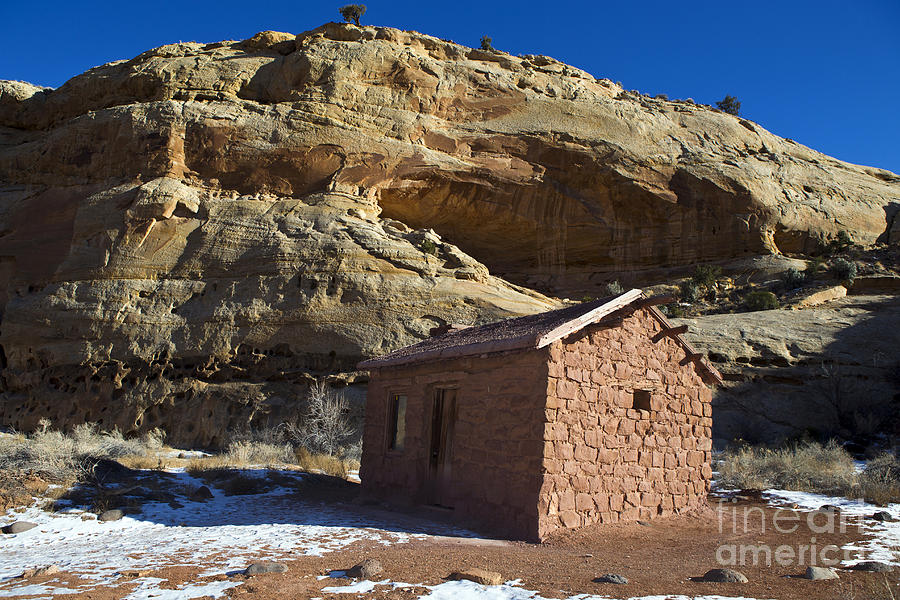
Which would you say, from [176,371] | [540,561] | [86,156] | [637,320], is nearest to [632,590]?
[540,561]

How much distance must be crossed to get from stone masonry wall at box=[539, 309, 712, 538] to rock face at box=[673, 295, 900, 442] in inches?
325

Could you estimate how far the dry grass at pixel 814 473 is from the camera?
12.1m

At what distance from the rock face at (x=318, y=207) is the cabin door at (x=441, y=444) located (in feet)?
30.6

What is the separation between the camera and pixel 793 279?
28.8 m

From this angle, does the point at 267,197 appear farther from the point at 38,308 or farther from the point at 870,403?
the point at 870,403

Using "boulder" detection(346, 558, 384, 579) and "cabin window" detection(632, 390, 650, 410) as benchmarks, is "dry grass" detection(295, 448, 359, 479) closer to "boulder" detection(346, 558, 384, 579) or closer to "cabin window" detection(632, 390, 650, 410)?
"cabin window" detection(632, 390, 650, 410)

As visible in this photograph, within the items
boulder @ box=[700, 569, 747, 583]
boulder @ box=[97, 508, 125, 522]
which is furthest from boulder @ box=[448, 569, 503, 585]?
boulder @ box=[97, 508, 125, 522]

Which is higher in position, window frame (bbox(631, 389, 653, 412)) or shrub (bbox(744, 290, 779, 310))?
shrub (bbox(744, 290, 779, 310))

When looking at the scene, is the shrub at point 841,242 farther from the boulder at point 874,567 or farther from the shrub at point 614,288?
the boulder at point 874,567

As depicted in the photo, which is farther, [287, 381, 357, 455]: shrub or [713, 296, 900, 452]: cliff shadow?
[713, 296, 900, 452]: cliff shadow

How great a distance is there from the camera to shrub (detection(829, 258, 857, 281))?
28.5 metres

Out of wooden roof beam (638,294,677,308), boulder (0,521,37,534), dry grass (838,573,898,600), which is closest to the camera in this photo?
dry grass (838,573,898,600)

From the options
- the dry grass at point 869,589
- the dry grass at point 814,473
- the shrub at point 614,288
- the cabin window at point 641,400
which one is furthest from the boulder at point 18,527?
the shrub at point 614,288

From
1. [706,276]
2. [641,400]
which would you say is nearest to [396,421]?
[641,400]
